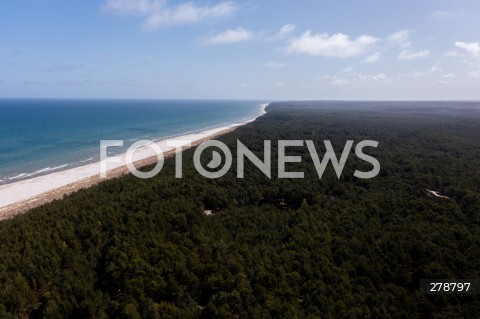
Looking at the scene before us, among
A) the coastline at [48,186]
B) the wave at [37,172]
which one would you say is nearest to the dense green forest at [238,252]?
the coastline at [48,186]

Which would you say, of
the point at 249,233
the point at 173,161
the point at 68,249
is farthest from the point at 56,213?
the point at 173,161

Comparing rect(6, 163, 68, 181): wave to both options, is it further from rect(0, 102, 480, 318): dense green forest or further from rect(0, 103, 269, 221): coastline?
rect(0, 102, 480, 318): dense green forest

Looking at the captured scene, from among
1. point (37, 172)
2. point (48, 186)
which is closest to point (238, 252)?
point (48, 186)

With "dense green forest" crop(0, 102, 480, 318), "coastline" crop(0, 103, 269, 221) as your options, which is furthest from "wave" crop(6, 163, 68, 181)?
"dense green forest" crop(0, 102, 480, 318)

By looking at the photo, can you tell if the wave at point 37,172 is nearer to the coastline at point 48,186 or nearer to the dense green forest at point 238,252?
the coastline at point 48,186

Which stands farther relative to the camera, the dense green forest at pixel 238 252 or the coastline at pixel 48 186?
the coastline at pixel 48 186

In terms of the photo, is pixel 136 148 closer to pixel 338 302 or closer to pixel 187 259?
pixel 187 259

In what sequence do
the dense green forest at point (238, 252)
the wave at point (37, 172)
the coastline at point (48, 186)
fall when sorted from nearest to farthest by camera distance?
the dense green forest at point (238, 252) < the coastline at point (48, 186) < the wave at point (37, 172)

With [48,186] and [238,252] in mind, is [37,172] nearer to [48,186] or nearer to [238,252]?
[48,186]
